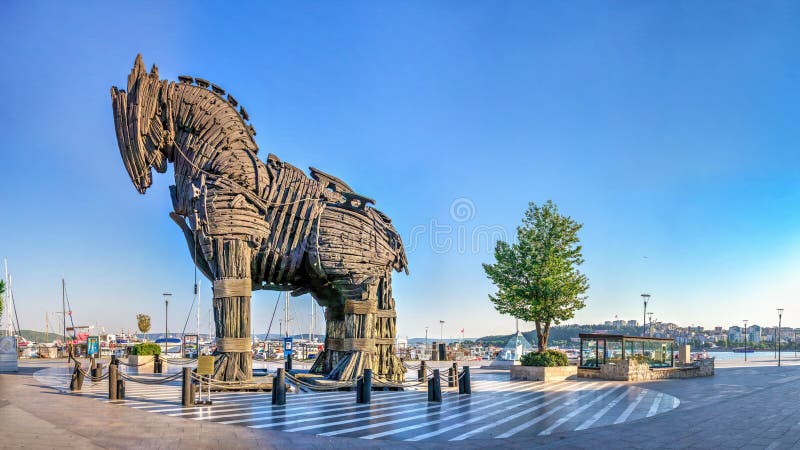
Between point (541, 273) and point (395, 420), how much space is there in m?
19.3

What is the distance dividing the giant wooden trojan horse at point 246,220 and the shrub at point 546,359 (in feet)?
29.0

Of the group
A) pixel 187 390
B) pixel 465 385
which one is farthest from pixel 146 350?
pixel 465 385

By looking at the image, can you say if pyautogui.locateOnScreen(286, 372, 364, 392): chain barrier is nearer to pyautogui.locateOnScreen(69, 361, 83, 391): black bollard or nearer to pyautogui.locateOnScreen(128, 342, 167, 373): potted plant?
pyautogui.locateOnScreen(69, 361, 83, 391): black bollard

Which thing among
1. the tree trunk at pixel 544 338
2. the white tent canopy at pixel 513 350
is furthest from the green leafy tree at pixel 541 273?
the white tent canopy at pixel 513 350

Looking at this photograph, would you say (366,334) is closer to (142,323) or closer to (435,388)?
(435,388)

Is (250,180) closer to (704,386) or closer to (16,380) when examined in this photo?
(16,380)

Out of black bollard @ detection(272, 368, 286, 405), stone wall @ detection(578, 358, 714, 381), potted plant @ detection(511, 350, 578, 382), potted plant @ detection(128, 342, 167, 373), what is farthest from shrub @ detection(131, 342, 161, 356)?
stone wall @ detection(578, 358, 714, 381)

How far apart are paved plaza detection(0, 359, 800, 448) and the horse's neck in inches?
283

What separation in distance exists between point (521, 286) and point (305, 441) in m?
22.3

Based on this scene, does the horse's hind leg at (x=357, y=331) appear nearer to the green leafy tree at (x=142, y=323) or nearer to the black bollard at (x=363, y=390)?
the black bollard at (x=363, y=390)

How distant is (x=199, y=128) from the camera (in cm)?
1791

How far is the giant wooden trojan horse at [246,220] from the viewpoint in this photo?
57.0 feet

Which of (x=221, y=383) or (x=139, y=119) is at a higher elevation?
(x=139, y=119)

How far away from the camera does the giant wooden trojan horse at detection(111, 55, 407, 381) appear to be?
57.0 feet
